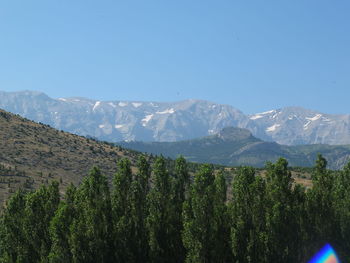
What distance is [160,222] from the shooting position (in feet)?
183

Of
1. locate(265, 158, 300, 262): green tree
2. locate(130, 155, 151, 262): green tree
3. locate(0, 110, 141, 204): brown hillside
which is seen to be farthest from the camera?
locate(0, 110, 141, 204): brown hillside

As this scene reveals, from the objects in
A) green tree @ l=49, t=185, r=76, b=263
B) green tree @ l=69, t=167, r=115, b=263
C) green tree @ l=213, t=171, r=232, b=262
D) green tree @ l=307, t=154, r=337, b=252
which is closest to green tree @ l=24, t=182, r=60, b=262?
green tree @ l=49, t=185, r=76, b=263

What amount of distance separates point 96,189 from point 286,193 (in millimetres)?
23532

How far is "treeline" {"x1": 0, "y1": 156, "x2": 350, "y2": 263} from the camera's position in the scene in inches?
2035

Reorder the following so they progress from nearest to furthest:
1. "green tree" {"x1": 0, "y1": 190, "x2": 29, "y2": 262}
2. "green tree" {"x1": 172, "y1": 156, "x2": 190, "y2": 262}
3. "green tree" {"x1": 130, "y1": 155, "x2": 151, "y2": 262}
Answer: "green tree" {"x1": 0, "y1": 190, "x2": 29, "y2": 262} → "green tree" {"x1": 130, "y1": 155, "x2": 151, "y2": 262} → "green tree" {"x1": 172, "y1": 156, "x2": 190, "y2": 262}

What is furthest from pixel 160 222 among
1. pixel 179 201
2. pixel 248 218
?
pixel 248 218

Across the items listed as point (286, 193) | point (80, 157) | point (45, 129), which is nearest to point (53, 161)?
point (80, 157)

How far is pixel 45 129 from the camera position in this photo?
16112 centimetres

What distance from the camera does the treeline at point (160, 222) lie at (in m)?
51.7

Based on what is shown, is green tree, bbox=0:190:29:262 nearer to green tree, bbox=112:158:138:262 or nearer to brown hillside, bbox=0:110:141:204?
green tree, bbox=112:158:138:262

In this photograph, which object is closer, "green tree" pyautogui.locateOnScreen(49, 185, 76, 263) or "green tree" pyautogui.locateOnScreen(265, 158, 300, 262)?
"green tree" pyautogui.locateOnScreen(49, 185, 76, 263)

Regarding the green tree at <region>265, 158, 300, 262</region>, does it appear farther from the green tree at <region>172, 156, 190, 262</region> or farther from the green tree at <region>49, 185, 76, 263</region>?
the green tree at <region>49, 185, 76, 263</region>

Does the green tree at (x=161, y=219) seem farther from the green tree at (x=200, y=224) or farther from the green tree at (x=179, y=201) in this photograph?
the green tree at (x=200, y=224)

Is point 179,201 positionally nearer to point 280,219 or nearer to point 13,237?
point 280,219
